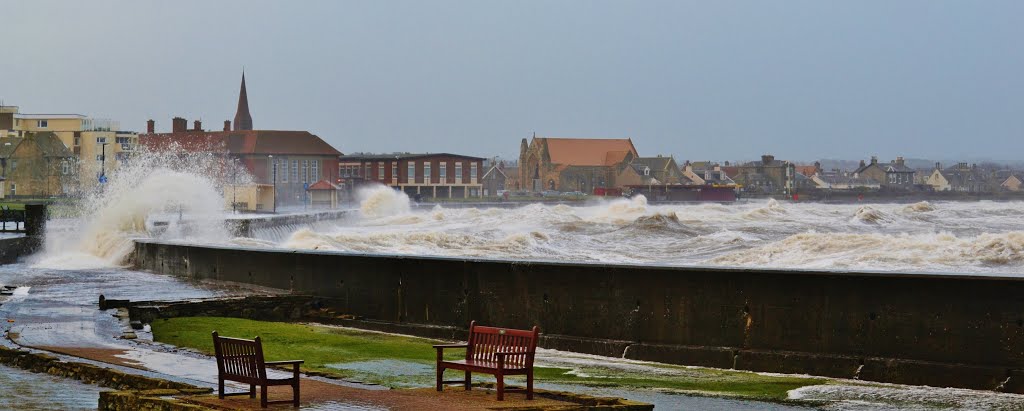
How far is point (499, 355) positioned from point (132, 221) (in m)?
34.6

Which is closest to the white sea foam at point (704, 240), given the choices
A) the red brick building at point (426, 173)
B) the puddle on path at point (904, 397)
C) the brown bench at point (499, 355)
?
the puddle on path at point (904, 397)

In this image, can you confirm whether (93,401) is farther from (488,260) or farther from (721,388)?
(488,260)

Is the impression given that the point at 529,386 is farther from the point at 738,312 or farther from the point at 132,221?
the point at 132,221

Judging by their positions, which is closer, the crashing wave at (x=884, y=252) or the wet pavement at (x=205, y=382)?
the wet pavement at (x=205, y=382)

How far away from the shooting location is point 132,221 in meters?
42.8

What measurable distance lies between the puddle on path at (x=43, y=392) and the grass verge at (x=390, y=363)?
7.53 feet

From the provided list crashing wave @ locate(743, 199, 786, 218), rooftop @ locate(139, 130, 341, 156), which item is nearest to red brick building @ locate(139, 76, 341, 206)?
rooftop @ locate(139, 130, 341, 156)

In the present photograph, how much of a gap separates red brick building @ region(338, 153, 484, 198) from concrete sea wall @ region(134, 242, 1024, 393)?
396 feet

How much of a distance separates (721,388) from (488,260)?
19.2 feet

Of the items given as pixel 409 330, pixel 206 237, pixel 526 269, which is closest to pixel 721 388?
pixel 526 269

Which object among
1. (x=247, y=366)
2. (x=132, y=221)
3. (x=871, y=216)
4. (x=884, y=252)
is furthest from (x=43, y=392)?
(x=871, y=216)

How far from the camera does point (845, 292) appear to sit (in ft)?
49.2

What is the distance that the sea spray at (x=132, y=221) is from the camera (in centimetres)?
3434

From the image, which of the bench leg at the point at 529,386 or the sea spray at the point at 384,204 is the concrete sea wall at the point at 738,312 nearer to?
the bench leg at the point at 529,386
